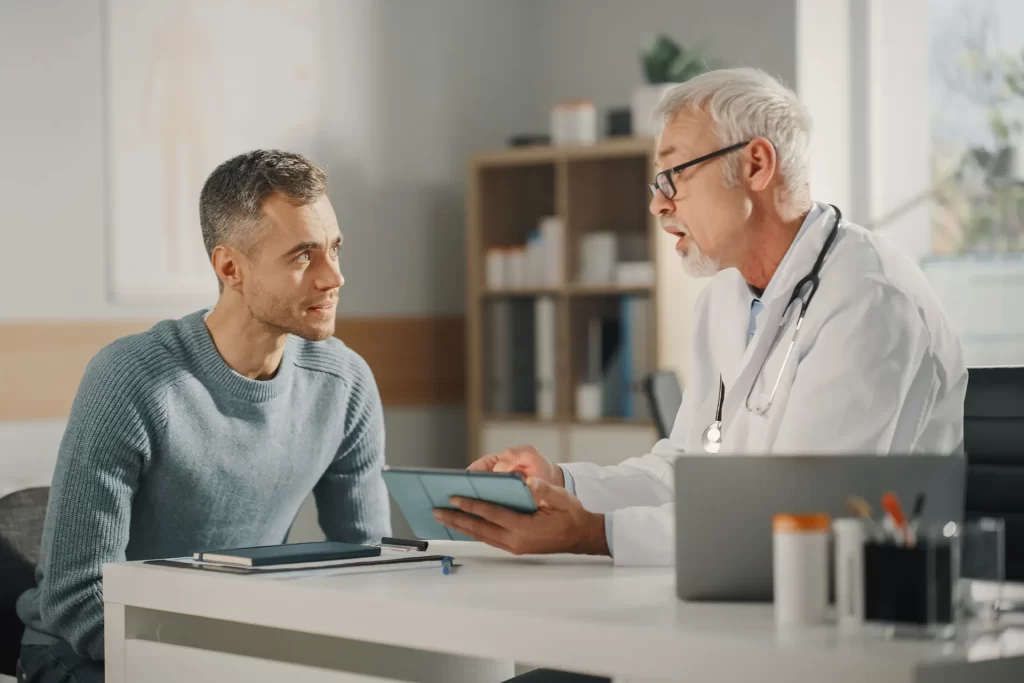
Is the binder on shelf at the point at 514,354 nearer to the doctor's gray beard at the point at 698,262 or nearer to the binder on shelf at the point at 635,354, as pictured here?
the binder on shelf at the point at 635,354

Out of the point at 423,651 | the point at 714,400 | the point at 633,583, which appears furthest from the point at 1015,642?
the point at 714,400

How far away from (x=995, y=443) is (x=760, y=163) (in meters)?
0.56

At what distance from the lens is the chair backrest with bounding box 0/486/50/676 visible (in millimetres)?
2402

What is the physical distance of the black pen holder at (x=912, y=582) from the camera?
116cm

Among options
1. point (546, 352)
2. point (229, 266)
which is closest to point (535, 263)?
point (546, 352)

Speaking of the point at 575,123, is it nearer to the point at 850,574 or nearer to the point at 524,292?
the point at 524,292

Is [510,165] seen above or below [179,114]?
below

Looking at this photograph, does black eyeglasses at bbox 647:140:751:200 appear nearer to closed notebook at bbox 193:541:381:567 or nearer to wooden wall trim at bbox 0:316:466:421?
closed notebook at bbox 193:541:381:567

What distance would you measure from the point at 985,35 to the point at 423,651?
344cm

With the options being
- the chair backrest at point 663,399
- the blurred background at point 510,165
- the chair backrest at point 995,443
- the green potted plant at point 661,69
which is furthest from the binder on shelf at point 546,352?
the chair backrest at point 995,443

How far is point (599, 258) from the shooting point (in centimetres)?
445

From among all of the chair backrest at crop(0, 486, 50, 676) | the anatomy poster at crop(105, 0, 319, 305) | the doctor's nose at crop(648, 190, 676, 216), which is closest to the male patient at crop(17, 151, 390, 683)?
the chair backrest at crop(0, 486, 50, 676)

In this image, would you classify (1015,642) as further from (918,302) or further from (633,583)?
(918,302)

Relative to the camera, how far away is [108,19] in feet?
12.2
